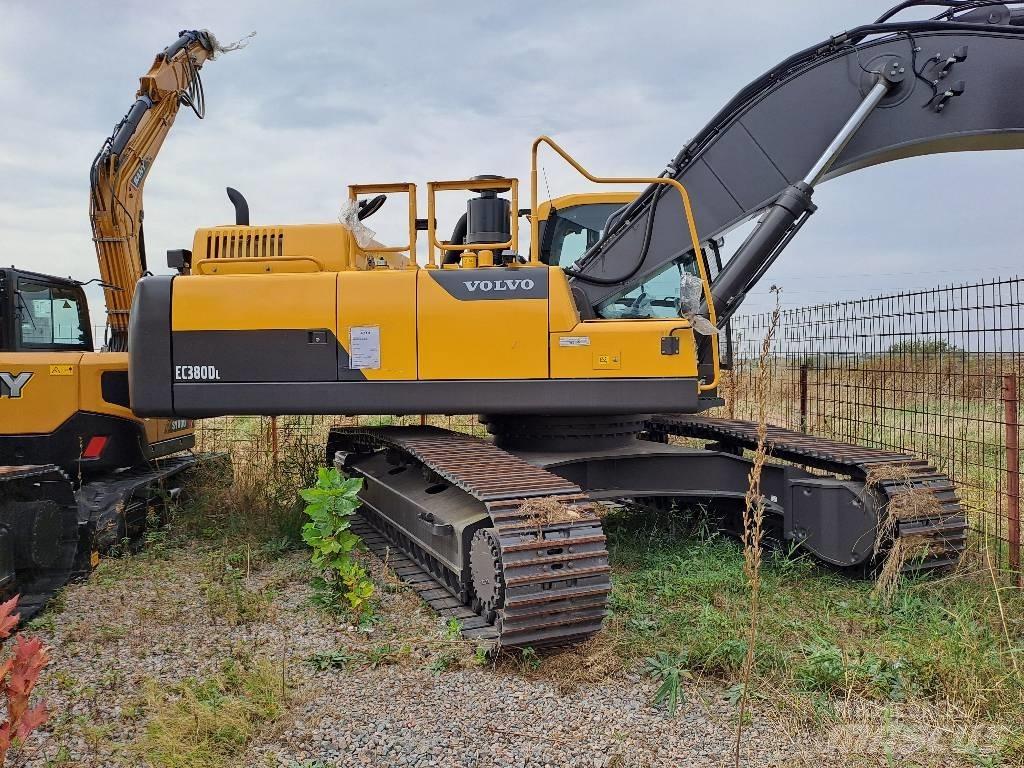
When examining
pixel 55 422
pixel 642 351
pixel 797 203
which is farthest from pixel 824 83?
pixel 55 422

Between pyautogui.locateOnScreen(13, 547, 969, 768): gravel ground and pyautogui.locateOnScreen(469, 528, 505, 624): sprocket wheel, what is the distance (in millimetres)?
241

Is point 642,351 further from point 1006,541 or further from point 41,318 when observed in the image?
point 41,318

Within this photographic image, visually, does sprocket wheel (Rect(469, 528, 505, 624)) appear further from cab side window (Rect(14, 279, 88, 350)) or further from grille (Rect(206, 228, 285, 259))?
cab side window (Rect(14, 279, 88, 350))

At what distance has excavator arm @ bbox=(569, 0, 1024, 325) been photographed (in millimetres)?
5344

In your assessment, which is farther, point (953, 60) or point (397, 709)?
point (953, 60)

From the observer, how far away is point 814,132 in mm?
5617

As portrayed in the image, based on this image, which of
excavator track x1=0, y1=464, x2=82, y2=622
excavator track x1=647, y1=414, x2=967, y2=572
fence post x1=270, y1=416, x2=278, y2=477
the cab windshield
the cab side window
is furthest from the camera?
fence post x1=270, y1=416, x2=278, y2=477

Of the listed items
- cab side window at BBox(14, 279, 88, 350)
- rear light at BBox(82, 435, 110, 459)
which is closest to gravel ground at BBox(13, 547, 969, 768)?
rear light at BBox(82, 435, 110, 459)

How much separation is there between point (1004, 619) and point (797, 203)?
281 cm

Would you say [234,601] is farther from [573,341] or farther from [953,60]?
[953,60]

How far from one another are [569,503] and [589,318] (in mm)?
1665

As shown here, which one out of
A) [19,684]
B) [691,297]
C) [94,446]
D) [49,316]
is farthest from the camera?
[49,316]

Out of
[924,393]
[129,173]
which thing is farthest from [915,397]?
[129,173]

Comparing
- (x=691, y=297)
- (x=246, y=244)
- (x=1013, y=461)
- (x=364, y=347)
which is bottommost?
(x=1013, y=461)
